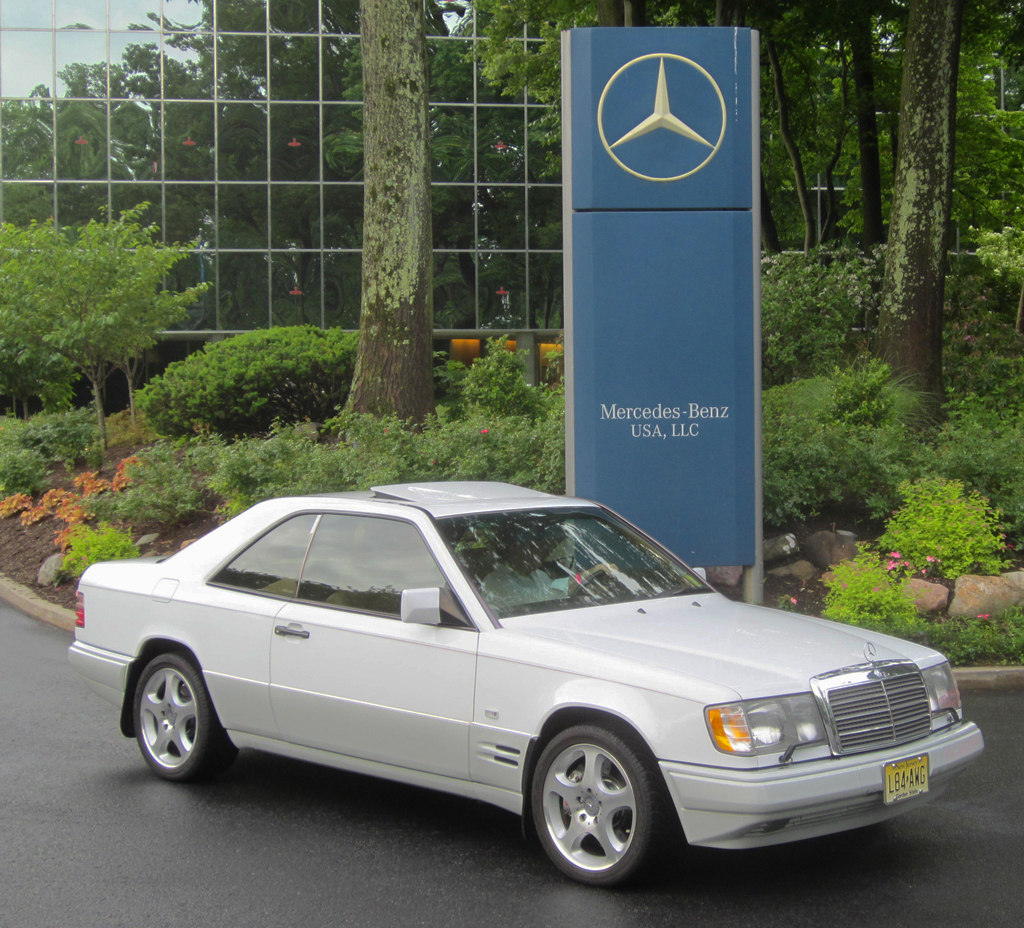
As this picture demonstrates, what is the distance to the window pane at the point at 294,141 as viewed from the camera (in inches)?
1260

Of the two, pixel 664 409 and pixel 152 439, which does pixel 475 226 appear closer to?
pixel 152 439

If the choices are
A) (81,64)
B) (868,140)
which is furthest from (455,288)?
(868,140)

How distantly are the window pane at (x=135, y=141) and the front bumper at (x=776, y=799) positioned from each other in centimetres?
3108

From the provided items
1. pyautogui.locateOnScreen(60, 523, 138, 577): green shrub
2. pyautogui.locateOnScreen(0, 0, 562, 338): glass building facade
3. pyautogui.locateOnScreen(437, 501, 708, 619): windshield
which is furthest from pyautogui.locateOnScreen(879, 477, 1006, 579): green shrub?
pyautogui.locateOnScreen(0, 0, 562, 338): glass building facade

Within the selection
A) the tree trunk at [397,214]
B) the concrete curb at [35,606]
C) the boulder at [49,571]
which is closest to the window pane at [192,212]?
the tree trunk at [397,214]

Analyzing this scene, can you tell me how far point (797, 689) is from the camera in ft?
13.8

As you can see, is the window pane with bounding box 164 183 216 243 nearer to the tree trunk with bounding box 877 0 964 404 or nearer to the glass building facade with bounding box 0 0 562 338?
the glass building facade with bounding box 0 0 562 338

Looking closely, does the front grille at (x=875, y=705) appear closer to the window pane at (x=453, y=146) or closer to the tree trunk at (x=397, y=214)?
the tree trunk at (x=397, y=214)

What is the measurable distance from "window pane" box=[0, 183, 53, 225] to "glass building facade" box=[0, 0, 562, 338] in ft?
0.17

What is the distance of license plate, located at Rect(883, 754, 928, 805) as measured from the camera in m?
4.25

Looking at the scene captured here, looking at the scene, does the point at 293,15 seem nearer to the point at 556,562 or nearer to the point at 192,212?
the point at 192,212

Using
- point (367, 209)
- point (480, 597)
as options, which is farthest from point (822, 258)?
point (480, 597)

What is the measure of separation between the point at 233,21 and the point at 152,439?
18256 mm

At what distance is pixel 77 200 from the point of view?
1256 inches
